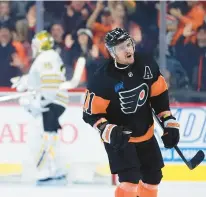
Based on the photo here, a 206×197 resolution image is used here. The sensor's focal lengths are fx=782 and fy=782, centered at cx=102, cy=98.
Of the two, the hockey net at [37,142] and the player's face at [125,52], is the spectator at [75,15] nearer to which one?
the hockey net at [37,142]

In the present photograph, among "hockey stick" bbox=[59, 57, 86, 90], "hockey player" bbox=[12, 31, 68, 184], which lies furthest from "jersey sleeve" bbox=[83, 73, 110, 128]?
"hockey stick" bbox=[59, 57, 86, 90]

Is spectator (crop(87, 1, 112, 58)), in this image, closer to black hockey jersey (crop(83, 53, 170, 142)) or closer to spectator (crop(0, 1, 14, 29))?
spectator (crop(0, 1, 14, 29))

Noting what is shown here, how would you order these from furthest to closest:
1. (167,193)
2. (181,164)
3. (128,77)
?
(181,164), (167,193), (128,77)

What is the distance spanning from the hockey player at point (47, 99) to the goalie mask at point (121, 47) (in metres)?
1.96

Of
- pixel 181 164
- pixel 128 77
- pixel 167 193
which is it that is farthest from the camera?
pixel 181 164

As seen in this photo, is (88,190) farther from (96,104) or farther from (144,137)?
(96,104)

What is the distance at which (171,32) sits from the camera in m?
5.99

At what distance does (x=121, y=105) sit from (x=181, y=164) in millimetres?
2100

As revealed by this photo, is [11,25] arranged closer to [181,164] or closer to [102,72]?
[181,164]

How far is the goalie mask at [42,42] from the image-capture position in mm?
5762

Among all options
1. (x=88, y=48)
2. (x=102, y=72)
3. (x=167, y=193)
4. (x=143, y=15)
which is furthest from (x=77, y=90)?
(x=102, y=72)

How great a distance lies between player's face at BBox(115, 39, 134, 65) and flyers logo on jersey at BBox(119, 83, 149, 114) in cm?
14

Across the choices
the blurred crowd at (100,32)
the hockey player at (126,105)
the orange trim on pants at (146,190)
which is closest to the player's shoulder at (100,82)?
the hockey player at (126,105)

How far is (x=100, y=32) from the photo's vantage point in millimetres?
6039
